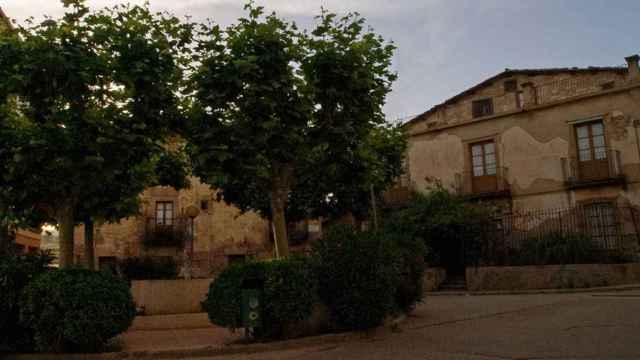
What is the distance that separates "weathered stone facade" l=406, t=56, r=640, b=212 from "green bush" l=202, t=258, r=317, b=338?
52.0ft

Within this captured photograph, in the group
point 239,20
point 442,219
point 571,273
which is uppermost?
point 239,20

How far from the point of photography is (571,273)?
54.8 feet

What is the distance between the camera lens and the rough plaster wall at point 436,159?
Result: 25438mm

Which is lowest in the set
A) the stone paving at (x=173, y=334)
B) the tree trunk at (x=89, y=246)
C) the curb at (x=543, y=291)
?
the curb at (x=543, y=291)

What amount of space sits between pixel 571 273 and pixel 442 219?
503 cm

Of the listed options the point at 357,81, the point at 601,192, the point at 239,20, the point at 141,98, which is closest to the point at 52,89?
the point at 141,98

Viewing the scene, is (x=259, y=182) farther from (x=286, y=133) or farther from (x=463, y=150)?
(x=463, y=150)

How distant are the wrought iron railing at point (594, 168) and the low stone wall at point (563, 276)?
15.4 ft

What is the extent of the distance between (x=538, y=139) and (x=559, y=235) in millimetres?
5705

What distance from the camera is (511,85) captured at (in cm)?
2577

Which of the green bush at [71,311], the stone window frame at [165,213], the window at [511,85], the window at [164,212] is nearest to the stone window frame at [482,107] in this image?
the window at [511,85]

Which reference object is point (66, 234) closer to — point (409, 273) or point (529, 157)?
point (409, 273)

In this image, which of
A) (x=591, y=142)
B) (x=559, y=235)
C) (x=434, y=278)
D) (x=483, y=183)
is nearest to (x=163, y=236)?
(x=434, y=278)

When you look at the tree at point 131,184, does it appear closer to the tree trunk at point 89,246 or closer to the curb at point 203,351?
the tree trunk at point 89,246
